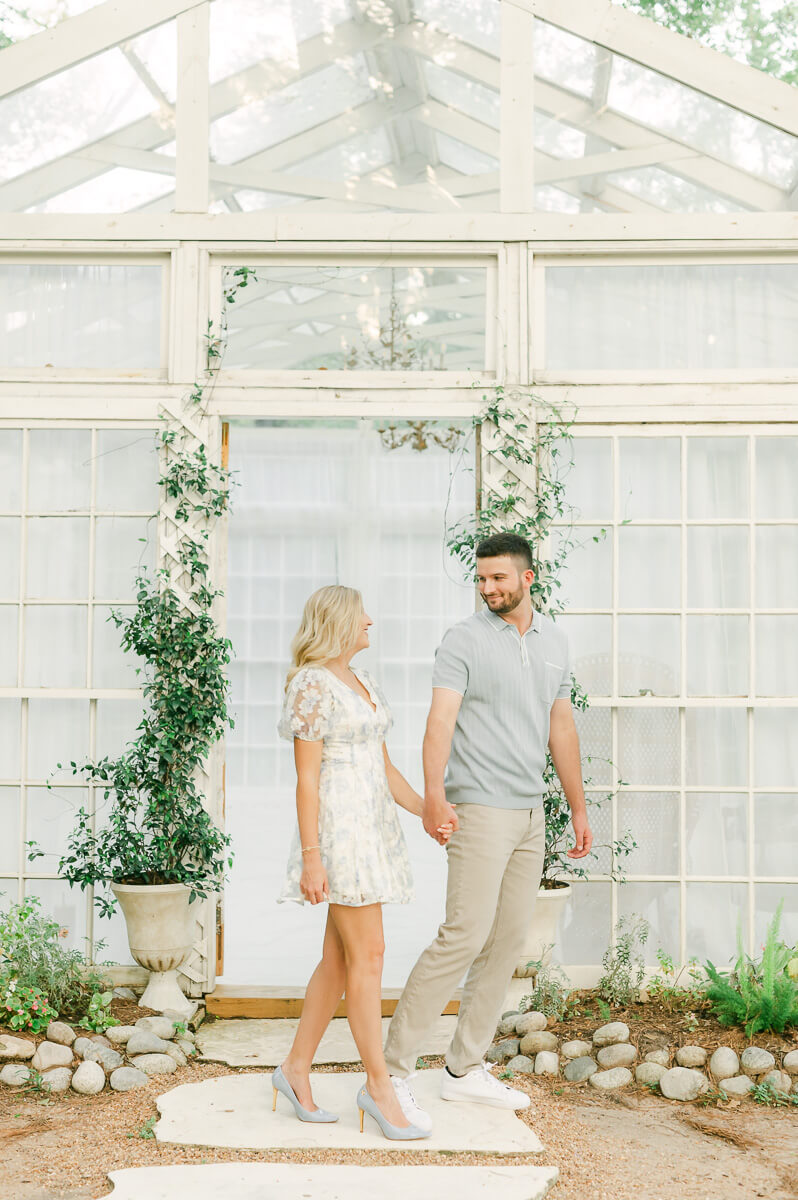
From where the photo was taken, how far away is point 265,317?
182 inches

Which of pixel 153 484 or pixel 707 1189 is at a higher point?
pixel 153 484

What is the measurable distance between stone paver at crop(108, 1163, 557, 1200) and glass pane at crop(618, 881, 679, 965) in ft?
5.22

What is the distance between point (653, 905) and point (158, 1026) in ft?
6.24

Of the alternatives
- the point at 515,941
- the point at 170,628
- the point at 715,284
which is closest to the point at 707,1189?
the point at 515,941

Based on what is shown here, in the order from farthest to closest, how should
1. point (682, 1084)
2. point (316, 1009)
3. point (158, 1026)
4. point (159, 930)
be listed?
point (159, 930) < point (158, 1026) < point (682, 1084) < point (316, 1009)

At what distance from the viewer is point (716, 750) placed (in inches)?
179

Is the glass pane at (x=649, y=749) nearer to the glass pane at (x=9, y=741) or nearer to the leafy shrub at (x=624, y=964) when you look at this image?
the leafy shrub at (x=624, y=964)

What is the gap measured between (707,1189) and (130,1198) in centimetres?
144

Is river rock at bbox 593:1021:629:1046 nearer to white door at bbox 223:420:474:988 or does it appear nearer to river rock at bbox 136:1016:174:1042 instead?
river rock at bbox 136:1016:174:1042

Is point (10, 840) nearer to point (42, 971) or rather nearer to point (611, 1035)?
point (42, 971)

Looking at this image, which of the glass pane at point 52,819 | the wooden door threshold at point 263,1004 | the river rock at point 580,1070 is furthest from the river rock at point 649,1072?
the glass pane at point 52,819

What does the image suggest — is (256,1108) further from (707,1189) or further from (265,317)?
(265,317)

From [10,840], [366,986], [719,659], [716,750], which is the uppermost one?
[719,659]

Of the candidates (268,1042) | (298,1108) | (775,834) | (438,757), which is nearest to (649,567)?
(775,834)
